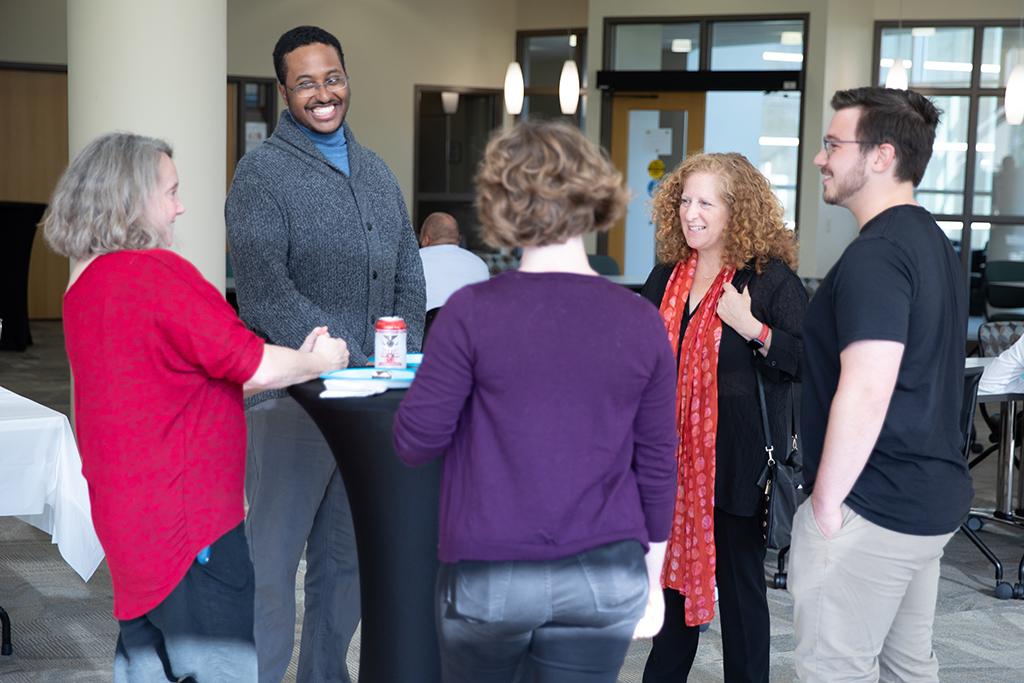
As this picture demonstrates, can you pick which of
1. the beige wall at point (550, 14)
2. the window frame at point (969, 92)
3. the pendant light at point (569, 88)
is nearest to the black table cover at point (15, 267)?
the pendant light at point (569, 88)

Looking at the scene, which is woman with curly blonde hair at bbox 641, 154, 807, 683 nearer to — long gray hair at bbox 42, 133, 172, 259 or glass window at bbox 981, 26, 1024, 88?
long gray hair at bbox 42, 133, 172, 259

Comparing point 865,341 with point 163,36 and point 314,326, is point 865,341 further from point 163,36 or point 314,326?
point 163,36

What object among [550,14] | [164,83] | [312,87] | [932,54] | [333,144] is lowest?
[333,144]

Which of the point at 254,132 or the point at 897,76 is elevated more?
the point at 897,76

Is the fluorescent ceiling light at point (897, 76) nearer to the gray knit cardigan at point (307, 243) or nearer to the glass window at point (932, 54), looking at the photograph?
the glass window at point (932, 54)

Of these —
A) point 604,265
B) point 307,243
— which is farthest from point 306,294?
point 604,265

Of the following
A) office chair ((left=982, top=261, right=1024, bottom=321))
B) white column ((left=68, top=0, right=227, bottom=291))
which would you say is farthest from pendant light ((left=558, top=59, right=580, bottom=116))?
white column ((left=68, top=0, right=227, bottom=291))

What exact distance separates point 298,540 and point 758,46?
892 centimetres

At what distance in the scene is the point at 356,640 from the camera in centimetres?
330

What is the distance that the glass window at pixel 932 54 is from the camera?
9.95 meters

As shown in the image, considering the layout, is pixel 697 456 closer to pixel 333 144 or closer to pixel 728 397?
pixel 728 397

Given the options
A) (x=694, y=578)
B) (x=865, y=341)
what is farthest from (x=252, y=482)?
(x=865, y=341)

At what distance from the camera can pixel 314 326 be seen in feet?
7.43

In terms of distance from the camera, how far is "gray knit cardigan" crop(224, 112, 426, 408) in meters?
2.30
